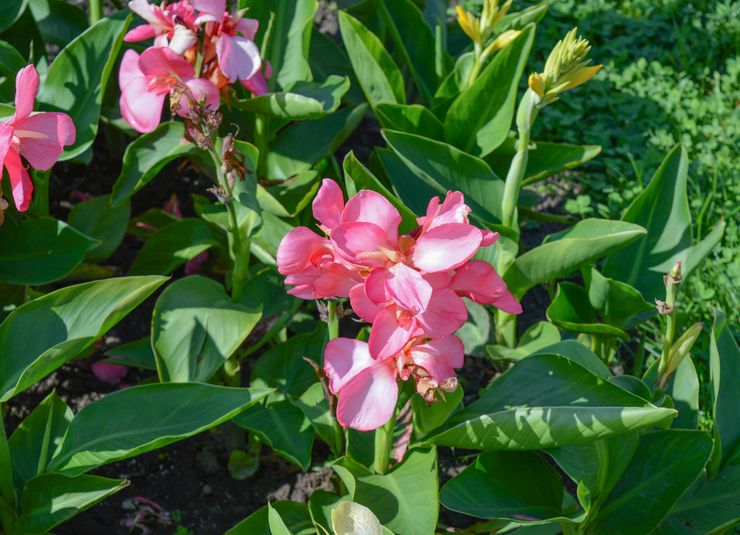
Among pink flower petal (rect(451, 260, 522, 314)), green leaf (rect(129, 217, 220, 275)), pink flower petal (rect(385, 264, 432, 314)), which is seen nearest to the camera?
pink flower petal (rect(385, 264, 432, 314))

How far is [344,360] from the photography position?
1247 mm

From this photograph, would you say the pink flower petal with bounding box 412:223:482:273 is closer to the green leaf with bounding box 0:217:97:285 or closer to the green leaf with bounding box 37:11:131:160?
the green leaf with bounding box 0:217:97:285

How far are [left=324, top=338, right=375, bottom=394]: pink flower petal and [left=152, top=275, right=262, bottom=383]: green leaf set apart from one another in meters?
0.41

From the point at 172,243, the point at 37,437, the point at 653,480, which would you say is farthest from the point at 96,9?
the point at 653,480

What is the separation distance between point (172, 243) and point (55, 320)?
49 centimetres

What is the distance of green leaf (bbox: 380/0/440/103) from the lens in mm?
2260

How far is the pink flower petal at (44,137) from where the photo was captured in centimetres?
133

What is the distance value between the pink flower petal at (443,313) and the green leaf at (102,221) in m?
1.03

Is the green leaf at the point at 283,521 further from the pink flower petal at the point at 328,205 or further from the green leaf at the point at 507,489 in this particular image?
the pink flower petal at the point at 328,205

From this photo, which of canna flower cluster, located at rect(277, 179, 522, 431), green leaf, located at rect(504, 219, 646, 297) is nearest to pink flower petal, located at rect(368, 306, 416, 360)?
canna flower cluster, located at rect(277, 179, 522, 431)

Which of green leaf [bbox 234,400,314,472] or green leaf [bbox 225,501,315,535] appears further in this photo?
green leaf [bbox 234,400,314,472]

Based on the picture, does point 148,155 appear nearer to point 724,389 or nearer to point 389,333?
point 389,333

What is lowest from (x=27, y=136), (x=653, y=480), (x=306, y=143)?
(x=653, y=480)

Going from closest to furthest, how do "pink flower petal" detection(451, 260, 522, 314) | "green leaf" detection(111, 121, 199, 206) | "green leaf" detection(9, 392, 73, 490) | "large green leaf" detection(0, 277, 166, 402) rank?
"pink flower petal" detection(451, 260, 522, 314), "large green leaf" detection(0, 277, 166, 402), "green leaf" detection(9, 392, 73, 490), "green leaf" detection(111, 121, 199, 206)
